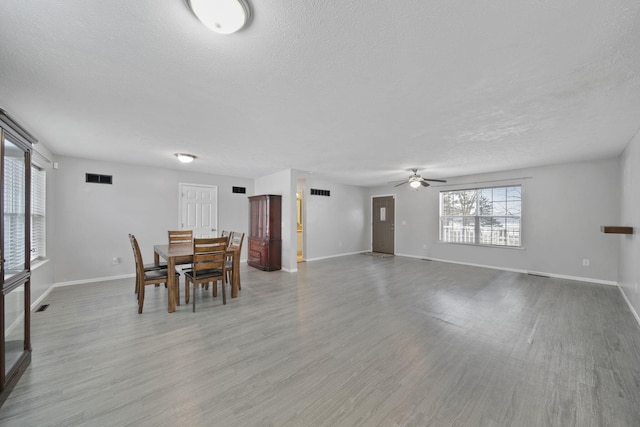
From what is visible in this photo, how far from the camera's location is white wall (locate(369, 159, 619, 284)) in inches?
182

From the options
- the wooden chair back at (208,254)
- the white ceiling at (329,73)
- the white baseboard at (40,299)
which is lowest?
the white baseboard at (40,299)

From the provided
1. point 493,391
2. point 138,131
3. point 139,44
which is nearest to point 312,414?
point 493,391

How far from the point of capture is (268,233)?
570 centimetres

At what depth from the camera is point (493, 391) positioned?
5.96 ft

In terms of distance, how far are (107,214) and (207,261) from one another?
3076 millimetres

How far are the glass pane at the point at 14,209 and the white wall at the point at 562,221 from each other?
7555 millimetres

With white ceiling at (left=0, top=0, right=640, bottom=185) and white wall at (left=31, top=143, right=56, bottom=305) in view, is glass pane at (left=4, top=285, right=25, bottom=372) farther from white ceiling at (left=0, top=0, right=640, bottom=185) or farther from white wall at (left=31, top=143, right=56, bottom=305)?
white wall at (left=31, top=143, right=56, bottom=305)

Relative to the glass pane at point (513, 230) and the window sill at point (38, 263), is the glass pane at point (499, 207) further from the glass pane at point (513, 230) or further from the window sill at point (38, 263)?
the window sill at point (38, 263)

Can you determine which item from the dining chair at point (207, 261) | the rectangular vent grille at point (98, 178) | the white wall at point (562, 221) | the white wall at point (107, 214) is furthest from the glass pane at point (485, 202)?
the rectangular vent grille at point (98, 178)

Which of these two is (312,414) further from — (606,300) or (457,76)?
(606,300)

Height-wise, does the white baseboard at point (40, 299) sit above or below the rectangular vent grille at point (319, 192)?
below

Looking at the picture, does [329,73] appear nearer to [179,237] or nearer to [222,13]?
[222,13]

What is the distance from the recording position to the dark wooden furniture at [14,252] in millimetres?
1726

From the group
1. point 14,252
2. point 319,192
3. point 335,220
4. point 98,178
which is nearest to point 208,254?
point 14,252
